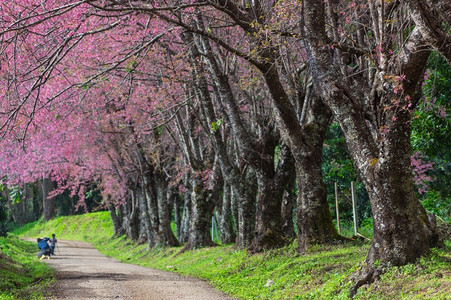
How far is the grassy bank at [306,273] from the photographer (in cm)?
747

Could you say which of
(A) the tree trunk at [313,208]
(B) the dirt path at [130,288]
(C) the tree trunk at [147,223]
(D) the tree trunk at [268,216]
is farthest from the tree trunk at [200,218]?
(A) the tree trunk at [313,208]

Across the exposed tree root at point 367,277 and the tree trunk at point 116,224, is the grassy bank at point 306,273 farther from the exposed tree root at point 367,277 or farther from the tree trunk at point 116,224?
the tree trunk at point 116,224

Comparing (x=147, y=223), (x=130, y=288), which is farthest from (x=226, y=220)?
(x=130, y=288)

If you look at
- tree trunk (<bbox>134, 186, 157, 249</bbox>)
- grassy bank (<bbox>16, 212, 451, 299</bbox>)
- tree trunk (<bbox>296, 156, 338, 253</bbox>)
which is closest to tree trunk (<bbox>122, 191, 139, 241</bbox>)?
tree trunk (<bbox>134, 186, 157, 249</bbox>)

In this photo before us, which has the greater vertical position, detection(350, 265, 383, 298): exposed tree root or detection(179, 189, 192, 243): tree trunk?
detection(179, 189, 192, 243): tree trunk

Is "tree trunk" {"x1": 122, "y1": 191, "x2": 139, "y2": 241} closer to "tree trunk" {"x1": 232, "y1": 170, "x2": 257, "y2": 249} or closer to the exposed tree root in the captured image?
"tree trunk" {"x1": 232, "y1": 170, "x2": 257, "y2": 249}

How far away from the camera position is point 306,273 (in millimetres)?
10469

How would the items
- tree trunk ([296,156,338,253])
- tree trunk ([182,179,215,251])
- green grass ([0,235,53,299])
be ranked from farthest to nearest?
tree trunk ([182,179,215,251]) < tree trunk ([296,156,338,253]) < green grass ([0,235,53,299])

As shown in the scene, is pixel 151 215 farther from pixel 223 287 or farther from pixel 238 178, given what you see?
pixel 223 287

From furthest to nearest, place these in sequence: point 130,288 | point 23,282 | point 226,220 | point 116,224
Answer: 1. point 116,224
2. point 226,220
3. point 23,282
4. point 130,288

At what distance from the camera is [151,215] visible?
2684 cm

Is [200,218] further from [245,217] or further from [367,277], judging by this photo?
[367,277]

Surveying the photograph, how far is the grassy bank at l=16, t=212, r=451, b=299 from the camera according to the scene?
7.47 m

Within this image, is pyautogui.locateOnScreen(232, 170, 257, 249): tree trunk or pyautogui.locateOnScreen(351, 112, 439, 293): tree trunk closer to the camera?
pyautogui.locateOnScreen(351, 112, 439, 293): tree trunk
